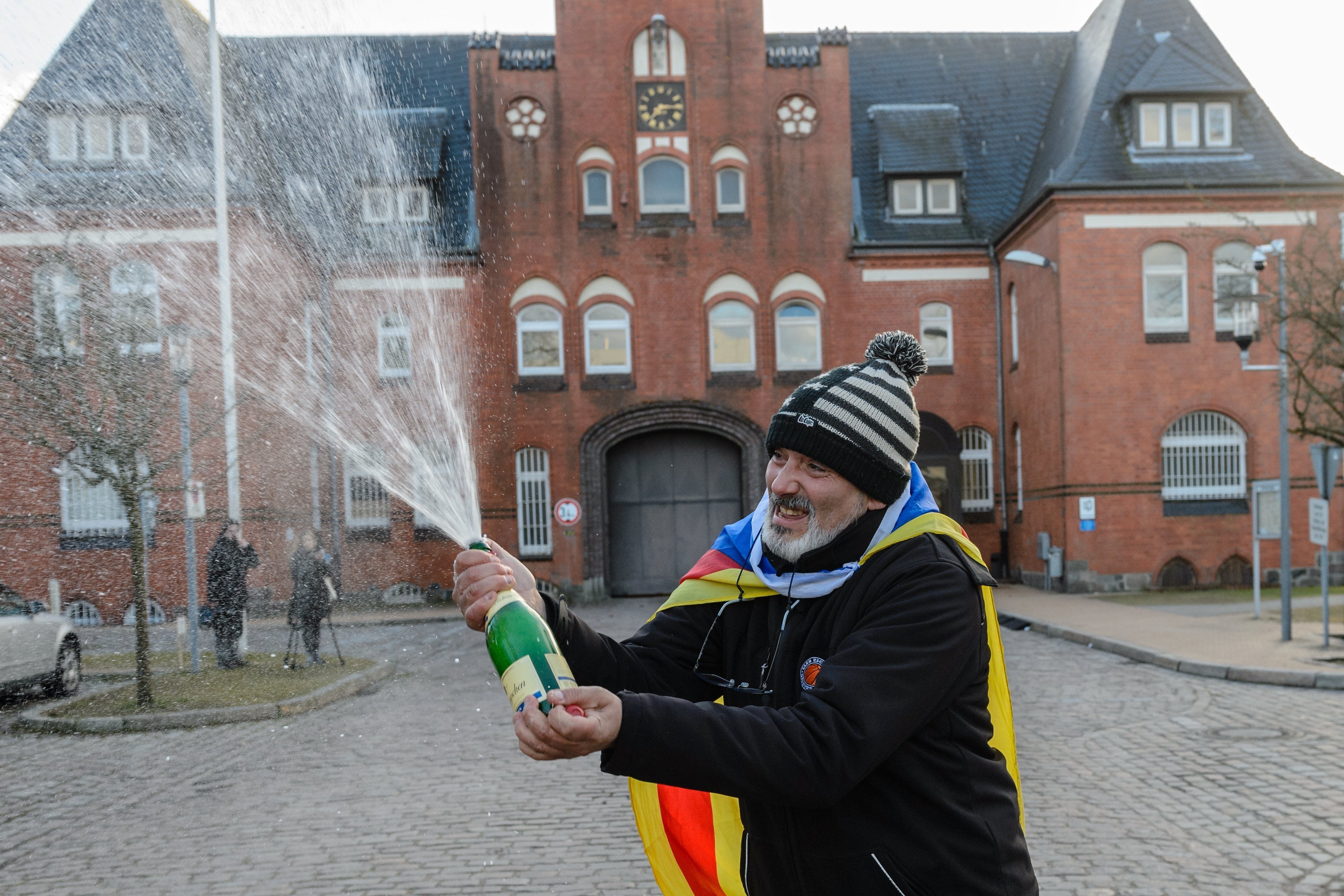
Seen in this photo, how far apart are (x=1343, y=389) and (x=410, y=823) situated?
48.2 feet

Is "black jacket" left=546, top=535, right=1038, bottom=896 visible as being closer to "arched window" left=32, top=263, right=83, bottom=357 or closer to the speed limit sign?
"arched window" left=32, top=263, right=83, bottom=357

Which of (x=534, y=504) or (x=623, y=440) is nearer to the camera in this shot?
(x=534, y=504)

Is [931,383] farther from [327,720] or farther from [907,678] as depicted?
[907,678]

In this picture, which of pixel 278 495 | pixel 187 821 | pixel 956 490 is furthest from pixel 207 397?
pixel 956 490

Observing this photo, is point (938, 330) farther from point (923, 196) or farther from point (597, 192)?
point (597, 192)

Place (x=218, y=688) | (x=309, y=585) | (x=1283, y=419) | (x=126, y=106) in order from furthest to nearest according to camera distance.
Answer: (x=126, y=106)
(x=309, y=585)
(x=1283, y=419)
(x=218, y=688)

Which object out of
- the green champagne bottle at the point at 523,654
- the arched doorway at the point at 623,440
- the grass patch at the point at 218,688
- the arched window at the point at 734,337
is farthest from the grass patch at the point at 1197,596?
the green champagne bottle at the point at 523,654

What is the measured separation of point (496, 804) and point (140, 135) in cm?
1569

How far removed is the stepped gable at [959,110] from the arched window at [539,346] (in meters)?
8.16

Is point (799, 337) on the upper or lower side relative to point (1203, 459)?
upper

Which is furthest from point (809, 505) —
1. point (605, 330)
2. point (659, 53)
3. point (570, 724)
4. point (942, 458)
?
point (659, 53)

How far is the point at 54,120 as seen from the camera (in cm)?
1664

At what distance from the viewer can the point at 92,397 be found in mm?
11938

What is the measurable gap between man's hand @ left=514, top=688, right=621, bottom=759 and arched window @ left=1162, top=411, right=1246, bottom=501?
25622mm
